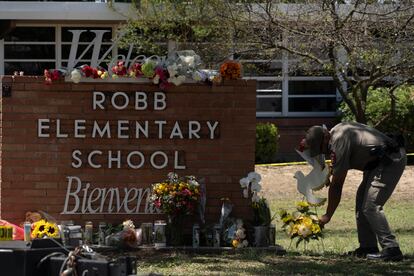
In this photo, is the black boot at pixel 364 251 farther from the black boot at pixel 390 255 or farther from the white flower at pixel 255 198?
the white flower at pixel 255 198

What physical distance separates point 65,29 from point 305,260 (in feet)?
49.3

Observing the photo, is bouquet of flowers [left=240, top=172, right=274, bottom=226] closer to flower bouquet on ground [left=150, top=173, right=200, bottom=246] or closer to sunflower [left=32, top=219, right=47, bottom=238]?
flower bouquet on ground [left=150, top=173, right=200, bottom=246]

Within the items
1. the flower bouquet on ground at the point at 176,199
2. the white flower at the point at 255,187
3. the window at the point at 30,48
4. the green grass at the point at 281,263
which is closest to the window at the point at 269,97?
the window at the point at 30,48

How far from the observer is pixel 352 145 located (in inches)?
360

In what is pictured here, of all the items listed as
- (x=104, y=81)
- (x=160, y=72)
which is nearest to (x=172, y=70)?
(x=160, y=72)

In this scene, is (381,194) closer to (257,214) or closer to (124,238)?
(257,214)

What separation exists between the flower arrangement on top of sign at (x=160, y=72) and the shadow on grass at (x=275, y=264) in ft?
6.23

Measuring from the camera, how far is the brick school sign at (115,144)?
9891 millimetres

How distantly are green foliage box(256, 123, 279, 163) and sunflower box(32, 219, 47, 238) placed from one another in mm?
11708

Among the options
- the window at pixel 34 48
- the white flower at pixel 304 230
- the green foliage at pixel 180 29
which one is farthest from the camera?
the window at pixel 34 48

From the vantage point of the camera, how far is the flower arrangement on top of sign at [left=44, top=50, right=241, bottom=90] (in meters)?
9.85

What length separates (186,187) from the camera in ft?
31.5

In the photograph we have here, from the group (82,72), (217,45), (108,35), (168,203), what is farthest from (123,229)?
(108,35)

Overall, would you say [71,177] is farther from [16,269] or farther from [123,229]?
[16,269]
